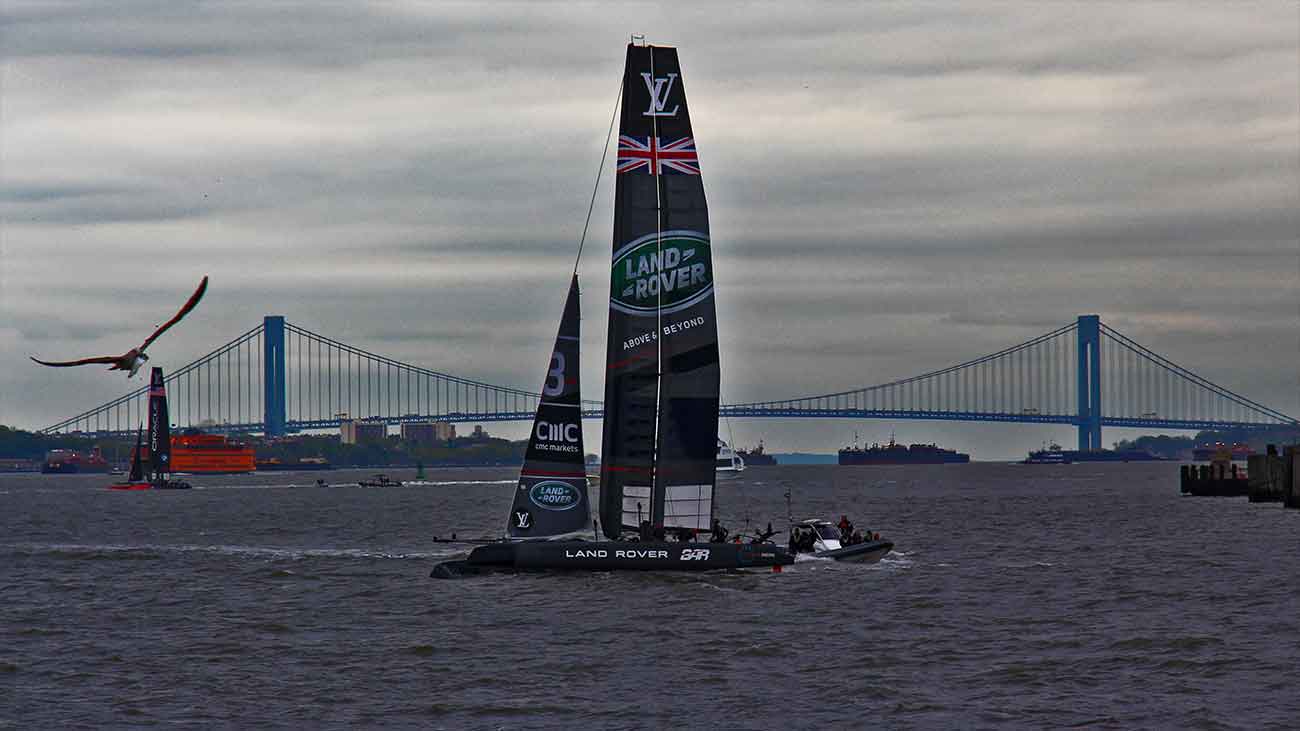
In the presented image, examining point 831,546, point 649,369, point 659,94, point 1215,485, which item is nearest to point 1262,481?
point 1215,485

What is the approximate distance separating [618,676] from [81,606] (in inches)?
531

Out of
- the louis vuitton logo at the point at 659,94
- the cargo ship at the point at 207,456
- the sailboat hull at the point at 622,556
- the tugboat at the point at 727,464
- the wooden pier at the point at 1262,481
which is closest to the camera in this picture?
the sailboat hull at the point at 622,556

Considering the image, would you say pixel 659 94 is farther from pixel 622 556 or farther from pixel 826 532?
pixel 826 532

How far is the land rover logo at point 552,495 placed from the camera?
104ft

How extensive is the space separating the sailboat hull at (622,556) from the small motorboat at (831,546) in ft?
19.2

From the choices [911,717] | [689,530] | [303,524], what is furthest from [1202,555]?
[303,524]

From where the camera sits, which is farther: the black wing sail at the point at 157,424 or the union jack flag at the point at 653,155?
the black wing sail at the point at 157,424

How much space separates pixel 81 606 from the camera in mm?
31625

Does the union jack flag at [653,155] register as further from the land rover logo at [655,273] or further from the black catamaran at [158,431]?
the black catamaran at [158,431]

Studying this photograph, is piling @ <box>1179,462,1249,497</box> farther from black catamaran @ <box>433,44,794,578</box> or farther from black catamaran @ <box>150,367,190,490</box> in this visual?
black catamaran @ <box>150,367,190,490</box>

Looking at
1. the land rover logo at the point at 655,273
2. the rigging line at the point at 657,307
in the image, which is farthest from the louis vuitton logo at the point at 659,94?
the land rover logo at the point at 655,273

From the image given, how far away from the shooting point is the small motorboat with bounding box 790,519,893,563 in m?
36.5

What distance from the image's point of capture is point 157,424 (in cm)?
11306

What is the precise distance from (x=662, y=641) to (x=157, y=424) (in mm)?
93288
